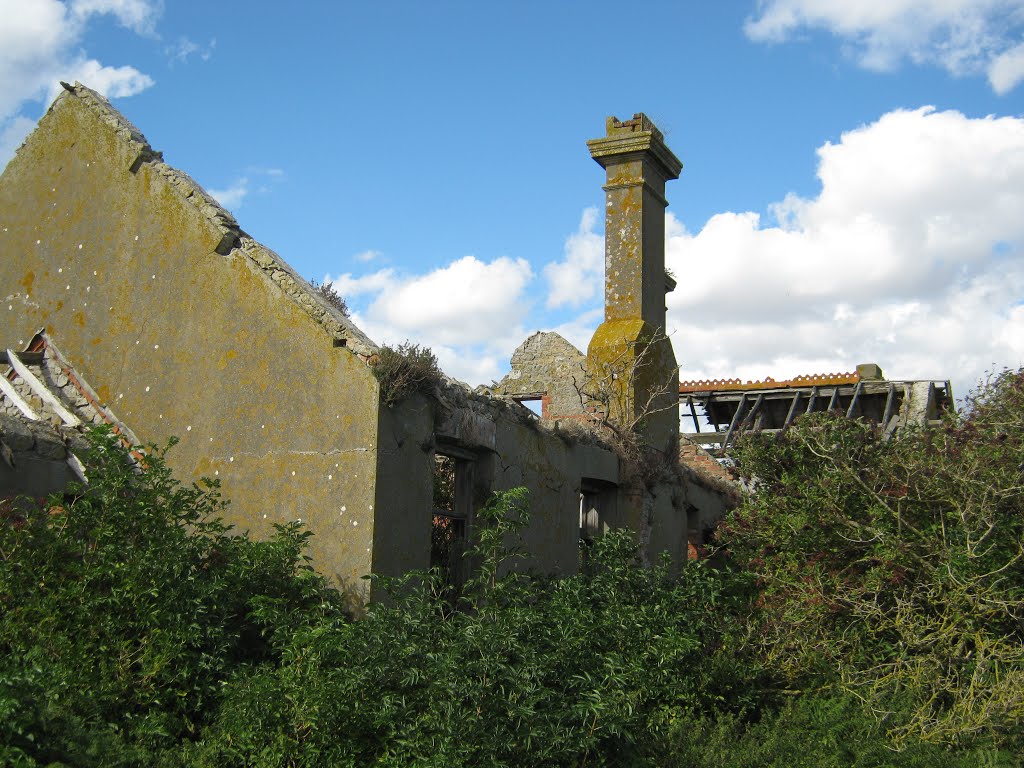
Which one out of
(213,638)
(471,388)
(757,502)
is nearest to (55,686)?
(213,638)

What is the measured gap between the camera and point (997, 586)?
9.24 metres

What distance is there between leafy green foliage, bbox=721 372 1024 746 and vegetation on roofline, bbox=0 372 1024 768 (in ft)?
0.09

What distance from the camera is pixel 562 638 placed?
7285 mm

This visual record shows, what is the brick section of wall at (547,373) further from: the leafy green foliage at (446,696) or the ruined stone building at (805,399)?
the leafy green foliage at (446,696)

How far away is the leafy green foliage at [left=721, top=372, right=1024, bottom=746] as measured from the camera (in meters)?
8.84

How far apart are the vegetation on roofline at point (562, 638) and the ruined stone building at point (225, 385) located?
0.47 m

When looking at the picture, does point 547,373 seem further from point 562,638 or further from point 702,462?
point 562,638

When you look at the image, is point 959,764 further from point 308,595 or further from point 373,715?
point 308,595

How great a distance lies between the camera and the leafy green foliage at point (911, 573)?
8.84 meters

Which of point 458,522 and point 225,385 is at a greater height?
point 225,385

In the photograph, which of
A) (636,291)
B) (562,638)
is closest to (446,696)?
(562,638)

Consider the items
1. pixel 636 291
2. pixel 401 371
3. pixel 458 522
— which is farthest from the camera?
pixel 636 291

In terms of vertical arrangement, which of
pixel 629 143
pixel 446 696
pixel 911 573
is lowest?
pixel 446 696

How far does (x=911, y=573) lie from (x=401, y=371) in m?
5.02
